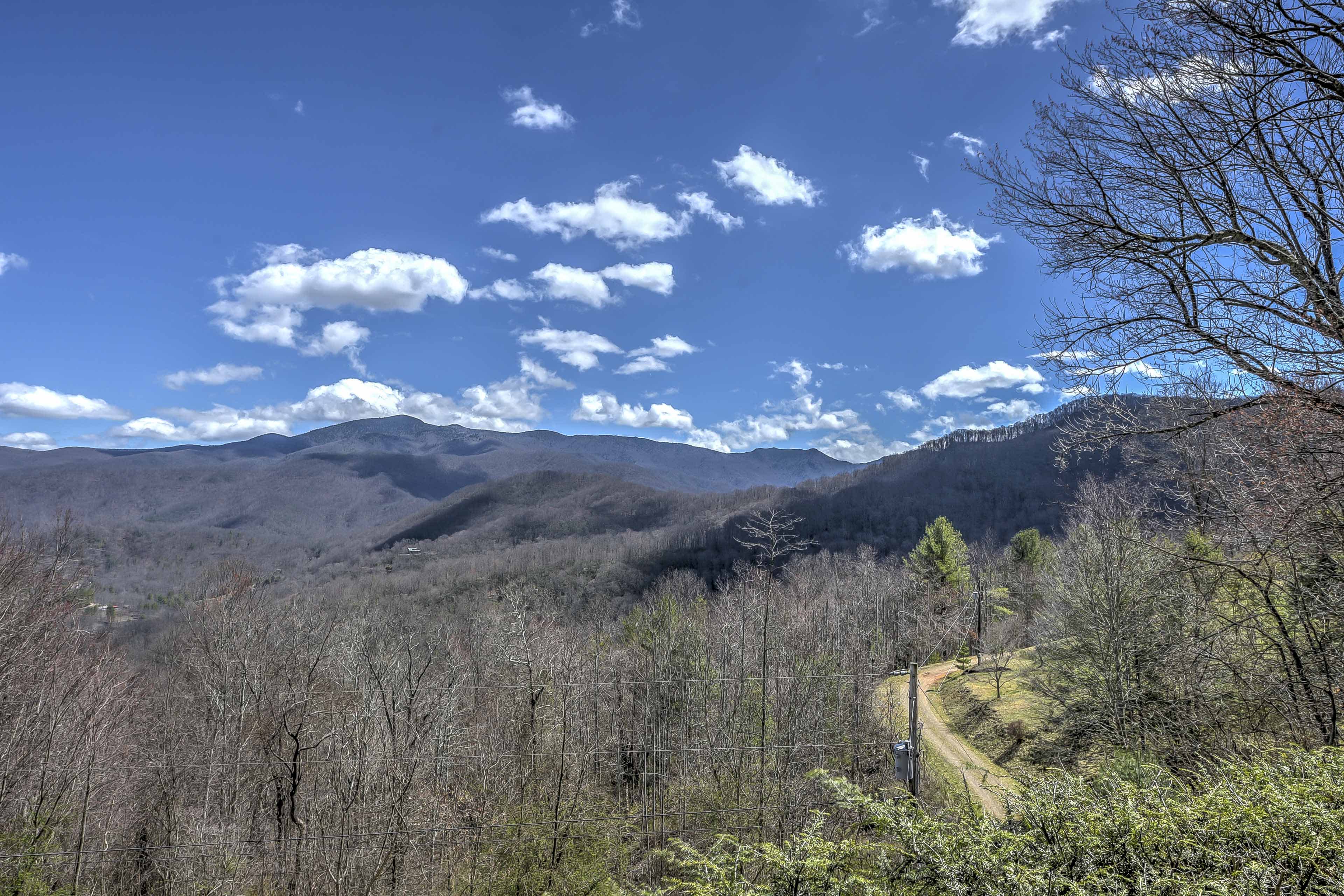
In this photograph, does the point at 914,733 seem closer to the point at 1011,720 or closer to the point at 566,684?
the point at 566,684

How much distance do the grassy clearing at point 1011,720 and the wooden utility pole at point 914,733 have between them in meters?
10.5

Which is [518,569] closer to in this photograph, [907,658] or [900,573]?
[900,573]

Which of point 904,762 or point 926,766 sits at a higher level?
point 904,762

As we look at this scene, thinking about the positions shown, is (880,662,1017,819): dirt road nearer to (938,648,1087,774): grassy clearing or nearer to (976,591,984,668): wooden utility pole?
(938,648,1087,774): grassy clearing

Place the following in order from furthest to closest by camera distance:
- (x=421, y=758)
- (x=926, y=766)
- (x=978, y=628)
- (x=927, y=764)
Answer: (x=978, y=628)
(x=927, y=764)
(x=926, y=766)
(x=421, y=758)

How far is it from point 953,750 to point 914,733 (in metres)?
18.9

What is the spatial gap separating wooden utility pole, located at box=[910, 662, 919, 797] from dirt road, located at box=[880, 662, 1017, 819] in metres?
7.65

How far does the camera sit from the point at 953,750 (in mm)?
26109

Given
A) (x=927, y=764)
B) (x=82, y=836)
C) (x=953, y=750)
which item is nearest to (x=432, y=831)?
(x=82, y=836)

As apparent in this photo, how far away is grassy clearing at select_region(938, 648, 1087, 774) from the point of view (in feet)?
70.7

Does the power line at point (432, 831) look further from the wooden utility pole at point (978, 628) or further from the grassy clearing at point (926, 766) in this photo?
the wooden utility pole at point (978, 628)

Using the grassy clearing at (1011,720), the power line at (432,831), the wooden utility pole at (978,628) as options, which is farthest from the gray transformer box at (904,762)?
the wooden utility pole at (978,628)

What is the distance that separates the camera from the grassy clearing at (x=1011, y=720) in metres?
21.5

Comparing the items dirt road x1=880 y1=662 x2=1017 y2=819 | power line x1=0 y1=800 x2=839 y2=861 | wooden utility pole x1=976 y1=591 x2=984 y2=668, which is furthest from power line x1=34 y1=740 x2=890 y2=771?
wooden utility pole x1=976 y1=591 x2=984 y2=668
